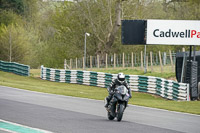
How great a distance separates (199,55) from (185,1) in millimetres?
34951

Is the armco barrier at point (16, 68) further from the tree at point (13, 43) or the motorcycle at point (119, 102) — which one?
the motorcycle at point (119, 102)

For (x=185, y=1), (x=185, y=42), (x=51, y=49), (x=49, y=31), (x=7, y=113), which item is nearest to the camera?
(x=7, y=113)

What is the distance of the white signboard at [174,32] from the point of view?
28891mm

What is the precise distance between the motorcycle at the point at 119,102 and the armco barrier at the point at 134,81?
11.7 metres

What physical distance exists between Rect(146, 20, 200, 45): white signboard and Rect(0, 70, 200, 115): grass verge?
334 cm

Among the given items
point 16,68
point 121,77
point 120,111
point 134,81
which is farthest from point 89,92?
point 120,111

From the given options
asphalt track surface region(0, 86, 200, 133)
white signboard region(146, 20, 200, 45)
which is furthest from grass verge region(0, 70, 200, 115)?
asphalt track surface region(0, 86, 200, 133)

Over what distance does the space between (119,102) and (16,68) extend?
111 feet

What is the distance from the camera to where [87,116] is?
15461 millimetres

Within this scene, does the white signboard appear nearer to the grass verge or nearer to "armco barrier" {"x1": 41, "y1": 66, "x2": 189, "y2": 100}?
"armco barrier" {"x1": 41, "y1": 66, "x2": 189, "y2": 100}

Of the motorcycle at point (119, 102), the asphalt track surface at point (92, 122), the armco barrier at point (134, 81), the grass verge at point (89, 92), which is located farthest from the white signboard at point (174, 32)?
Answer: the motorcycle at point (119, 102)

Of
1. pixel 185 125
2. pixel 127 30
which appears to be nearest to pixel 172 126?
pixel 185 125

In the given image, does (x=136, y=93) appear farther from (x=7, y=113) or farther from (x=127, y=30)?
(x=7, y=113)

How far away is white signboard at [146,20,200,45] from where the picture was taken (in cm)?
2889
